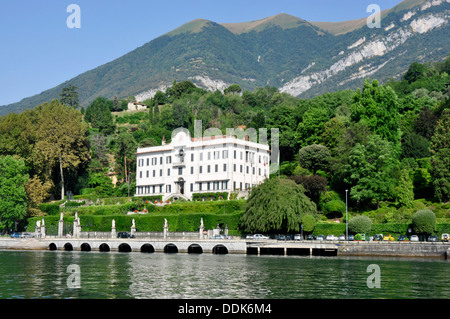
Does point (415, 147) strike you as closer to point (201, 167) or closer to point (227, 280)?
point (201, 167)

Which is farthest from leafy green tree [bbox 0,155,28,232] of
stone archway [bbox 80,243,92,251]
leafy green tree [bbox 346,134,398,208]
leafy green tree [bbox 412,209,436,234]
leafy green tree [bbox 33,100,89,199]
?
leafy green tree [bbox 412,209,436,234]

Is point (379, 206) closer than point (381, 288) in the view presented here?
No

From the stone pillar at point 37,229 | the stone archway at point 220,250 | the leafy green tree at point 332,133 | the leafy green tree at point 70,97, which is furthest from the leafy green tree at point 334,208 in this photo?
the leafy green tree at point 70,97

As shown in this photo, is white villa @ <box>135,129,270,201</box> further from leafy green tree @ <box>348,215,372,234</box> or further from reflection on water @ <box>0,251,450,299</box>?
reflection on water @ <box>0,251,450,299</box>

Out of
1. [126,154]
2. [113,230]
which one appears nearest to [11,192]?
[113,230]

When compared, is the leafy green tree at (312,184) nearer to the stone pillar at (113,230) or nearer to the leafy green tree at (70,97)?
the stone pillar at (113,230)

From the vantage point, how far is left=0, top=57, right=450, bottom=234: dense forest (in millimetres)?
76169

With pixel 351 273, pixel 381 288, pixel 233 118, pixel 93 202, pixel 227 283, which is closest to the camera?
pixel 381 288

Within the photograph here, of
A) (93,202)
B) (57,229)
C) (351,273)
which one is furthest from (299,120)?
(351,273)

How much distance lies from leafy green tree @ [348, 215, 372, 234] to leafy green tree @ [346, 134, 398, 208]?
5.87m

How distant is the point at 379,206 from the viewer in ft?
249

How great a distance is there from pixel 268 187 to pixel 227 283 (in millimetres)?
34476

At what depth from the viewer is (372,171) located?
76000mm
